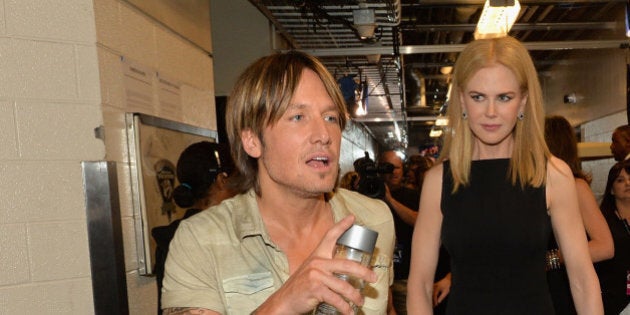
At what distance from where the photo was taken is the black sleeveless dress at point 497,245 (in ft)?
5.72

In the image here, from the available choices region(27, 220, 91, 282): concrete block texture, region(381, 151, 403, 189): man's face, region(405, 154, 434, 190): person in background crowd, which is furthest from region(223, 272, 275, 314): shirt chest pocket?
region(405, 154, 434, 190): person in background crowd

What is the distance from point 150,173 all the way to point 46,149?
619mm

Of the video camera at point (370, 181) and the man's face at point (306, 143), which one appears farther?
the video camera at point (370, 181)

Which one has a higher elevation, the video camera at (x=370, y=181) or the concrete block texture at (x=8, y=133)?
the concrete block texture at (x=8, y=133)

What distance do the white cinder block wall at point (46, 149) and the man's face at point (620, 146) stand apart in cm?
370

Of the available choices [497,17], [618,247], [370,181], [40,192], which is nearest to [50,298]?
[40,192]

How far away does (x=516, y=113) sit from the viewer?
1.83 m

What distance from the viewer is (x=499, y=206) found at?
5.97 ft

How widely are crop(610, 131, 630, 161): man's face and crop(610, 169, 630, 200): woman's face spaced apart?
114cm

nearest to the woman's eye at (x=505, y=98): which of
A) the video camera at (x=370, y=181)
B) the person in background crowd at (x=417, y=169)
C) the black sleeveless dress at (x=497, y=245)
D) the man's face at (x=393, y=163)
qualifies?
the black sleeveless dress at (x=497, y=245)

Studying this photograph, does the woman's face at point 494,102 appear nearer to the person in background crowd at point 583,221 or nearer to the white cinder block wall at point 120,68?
the person in background crowd at point 583,221

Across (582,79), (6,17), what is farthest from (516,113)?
(582,79)

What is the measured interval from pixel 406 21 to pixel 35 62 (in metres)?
5.22

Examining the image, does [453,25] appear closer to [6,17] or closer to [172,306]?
[6,17]
